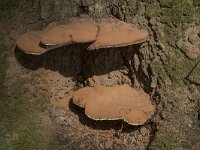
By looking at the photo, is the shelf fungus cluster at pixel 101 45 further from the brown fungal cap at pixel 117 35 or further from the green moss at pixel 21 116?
the green moss at pixel 21 116

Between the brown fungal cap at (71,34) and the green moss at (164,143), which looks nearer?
the brown fungal cap at (71,34)

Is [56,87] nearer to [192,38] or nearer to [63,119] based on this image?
[63,119]

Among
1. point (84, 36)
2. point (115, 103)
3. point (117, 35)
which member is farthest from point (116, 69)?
point (84, 36)

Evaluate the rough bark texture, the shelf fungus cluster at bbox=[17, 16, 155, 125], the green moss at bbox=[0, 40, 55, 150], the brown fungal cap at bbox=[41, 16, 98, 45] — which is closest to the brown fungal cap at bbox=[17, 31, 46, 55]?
the shelf fungus cluster at bbox=[17, 16, 155, 125]

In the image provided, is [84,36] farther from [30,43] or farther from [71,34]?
[30,43]

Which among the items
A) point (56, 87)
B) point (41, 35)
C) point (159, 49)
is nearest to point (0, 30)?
point (41, 35)

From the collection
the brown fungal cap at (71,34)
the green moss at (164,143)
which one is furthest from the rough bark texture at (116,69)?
the brown fungal cap at (71,34)

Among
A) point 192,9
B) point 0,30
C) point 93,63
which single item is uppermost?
point 192,9
